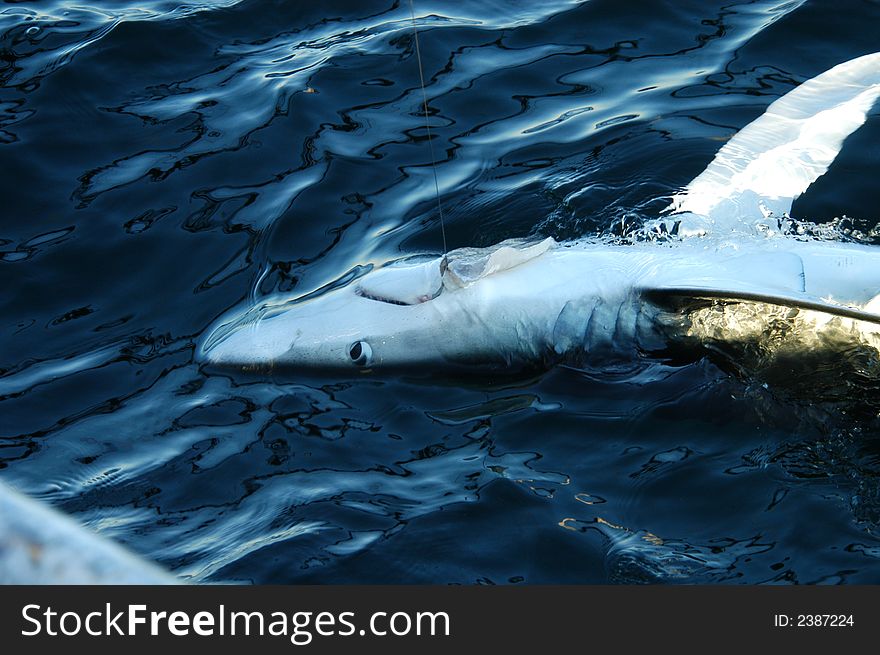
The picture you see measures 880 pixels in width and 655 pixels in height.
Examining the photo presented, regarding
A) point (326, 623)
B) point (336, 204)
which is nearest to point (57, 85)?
point (336, 204)

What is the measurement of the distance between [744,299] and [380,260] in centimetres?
223

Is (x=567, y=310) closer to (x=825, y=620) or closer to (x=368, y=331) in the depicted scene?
(x=368, y=331)

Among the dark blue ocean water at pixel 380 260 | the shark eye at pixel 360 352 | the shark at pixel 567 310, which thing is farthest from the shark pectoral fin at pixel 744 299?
the shark eye at pixel 360 352

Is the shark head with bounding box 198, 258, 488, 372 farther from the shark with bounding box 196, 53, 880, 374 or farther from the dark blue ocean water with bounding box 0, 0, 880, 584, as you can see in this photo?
the dark blue ocean water with bounding box 0, 0, 880, 584

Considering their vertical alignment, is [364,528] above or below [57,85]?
below

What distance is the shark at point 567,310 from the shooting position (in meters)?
4.87

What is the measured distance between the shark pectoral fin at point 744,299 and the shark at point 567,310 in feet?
0.05

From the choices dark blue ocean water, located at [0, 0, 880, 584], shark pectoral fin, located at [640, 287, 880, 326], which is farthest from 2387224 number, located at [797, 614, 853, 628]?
shark pectoral fin, located at [640, 287, 880, 326]

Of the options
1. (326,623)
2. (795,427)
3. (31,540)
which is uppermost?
(31,540)

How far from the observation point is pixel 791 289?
466cm

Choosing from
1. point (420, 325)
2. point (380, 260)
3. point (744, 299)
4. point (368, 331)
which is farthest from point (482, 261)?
point (744, 299)

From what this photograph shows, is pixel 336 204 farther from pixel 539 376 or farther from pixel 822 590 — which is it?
pixel 822 590

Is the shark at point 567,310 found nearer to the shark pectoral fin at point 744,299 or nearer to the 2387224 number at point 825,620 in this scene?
the shark pectoral fin at point 744,299

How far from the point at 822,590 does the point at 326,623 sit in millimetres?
1915
